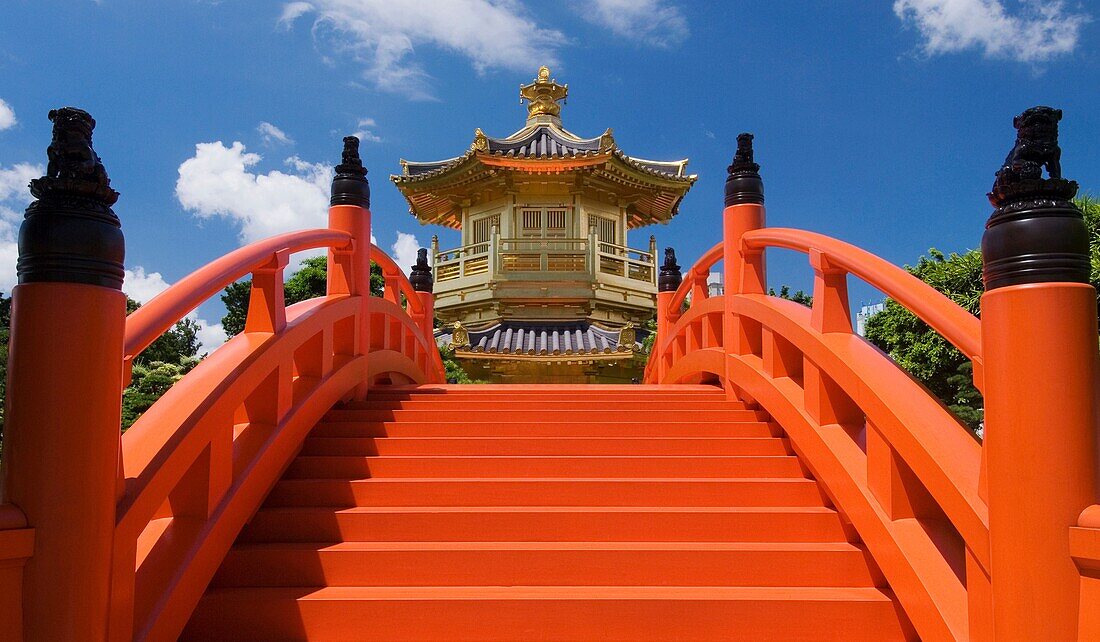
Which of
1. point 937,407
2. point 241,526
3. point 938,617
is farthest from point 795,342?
point 241,526

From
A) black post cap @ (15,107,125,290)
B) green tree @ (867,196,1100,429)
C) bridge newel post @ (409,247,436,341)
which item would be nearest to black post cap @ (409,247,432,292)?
bridge newel post @ (409,247,436,341)

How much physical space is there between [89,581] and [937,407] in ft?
8.99

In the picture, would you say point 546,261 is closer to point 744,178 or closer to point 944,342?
point 944,342

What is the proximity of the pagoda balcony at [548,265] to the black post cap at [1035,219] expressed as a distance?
13720mm

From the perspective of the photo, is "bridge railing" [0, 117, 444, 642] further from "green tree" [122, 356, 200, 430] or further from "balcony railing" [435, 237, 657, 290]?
"balcony railing" [435, 237, 657, 290]

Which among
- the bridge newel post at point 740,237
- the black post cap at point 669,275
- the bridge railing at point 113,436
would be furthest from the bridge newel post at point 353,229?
the black post cap at point 669,275

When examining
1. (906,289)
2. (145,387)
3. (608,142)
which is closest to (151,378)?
(145,387)

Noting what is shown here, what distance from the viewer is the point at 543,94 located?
1969 centimetres

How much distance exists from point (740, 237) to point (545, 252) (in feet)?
36.6

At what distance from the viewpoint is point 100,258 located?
2062 mm

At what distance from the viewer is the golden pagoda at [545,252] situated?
50.4 feet

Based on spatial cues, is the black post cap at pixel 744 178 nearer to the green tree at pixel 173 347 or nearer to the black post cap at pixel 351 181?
the black post cap at pixel 351 181

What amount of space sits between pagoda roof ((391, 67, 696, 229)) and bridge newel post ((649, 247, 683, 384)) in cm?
760

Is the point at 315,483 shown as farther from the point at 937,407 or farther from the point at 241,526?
the point at 937,407
